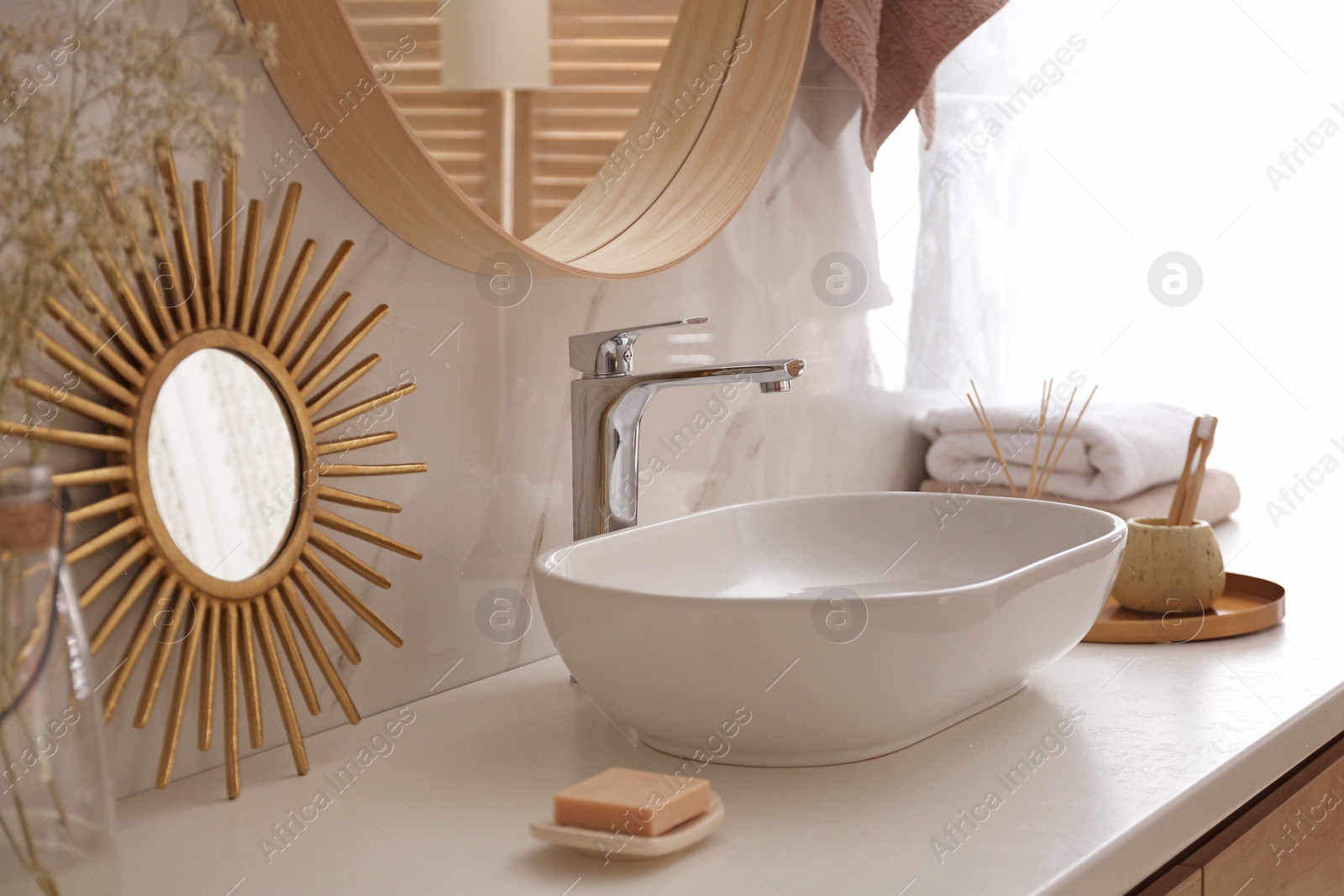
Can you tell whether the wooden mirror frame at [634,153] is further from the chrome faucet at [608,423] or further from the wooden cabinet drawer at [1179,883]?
the wooden cabinet drawer at [1179,883]

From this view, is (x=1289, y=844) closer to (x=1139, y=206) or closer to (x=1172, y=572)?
(x=1172, y=572)

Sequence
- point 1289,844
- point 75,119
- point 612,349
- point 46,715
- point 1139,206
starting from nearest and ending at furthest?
point 46,715 < point 75,119 < point 1289,844 < point 612,349 < point 1139,206

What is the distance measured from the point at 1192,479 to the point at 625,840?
821 mm

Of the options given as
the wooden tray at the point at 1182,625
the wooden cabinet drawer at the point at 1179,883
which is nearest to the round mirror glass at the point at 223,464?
the wooden cabinet drawer at the point at 1179,883

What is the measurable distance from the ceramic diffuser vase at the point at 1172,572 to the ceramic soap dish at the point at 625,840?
0.66 metres

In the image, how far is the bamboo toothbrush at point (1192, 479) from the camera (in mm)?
1204

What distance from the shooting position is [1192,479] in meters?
1.21

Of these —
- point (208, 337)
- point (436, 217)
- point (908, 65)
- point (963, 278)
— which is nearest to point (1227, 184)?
point (963, 278)

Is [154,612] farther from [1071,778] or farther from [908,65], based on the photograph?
[908,65]

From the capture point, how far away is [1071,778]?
0.76 meters

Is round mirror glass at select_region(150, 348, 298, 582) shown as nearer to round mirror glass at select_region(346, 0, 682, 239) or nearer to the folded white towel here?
round mirror glass at select_region(346, 0, 682, 239)

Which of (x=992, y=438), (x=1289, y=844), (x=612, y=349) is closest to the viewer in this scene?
(x=1289, y=844)

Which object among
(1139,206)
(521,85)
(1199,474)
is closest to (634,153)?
(521,85)

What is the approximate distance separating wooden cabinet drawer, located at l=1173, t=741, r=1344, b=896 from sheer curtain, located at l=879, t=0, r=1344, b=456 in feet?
2.86
